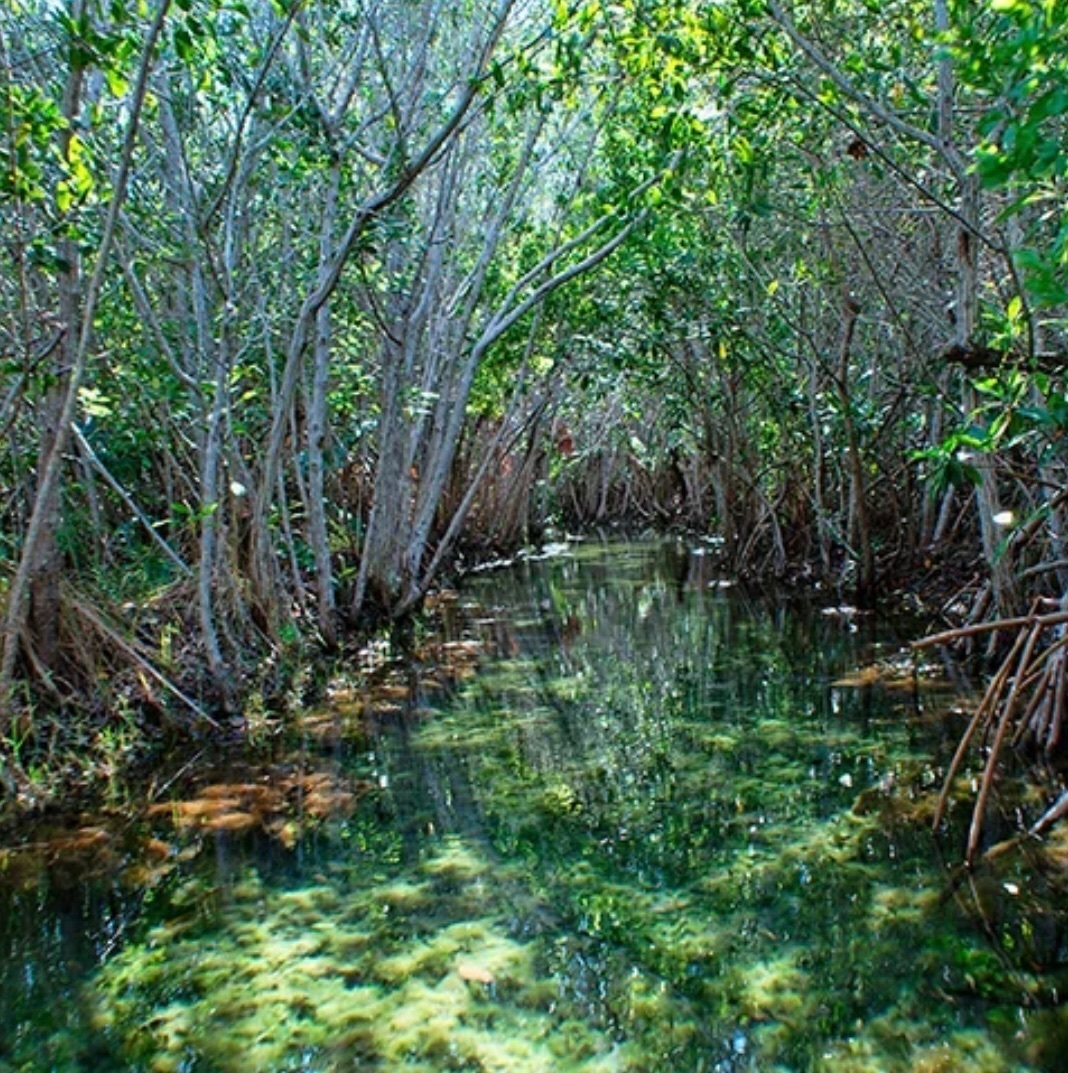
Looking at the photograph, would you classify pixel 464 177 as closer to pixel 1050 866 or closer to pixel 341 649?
pixel 341 649

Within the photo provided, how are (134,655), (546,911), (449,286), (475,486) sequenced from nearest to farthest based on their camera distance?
(546,911) < (134,655) < (449,286) < (475,486)

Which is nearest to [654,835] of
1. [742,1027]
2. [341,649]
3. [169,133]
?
[742,1027]

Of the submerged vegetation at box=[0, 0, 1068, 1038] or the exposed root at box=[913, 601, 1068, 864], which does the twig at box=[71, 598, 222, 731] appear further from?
the exposed root at box=[913, 601, 1068, 864]

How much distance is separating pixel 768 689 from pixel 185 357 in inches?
183

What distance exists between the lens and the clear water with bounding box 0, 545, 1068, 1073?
9.83 ft

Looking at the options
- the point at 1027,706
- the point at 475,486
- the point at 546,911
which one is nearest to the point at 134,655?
the point at 546,911

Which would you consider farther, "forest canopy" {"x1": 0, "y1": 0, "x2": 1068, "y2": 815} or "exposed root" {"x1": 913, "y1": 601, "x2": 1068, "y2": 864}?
"forest canopy" {"x1": 0, "y1": 0, "x2": 1068, "y2": 815}

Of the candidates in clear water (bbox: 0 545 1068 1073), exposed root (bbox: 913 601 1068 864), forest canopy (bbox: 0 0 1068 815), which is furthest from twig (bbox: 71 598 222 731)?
exposed root (bbox: 913 601 1068 864)

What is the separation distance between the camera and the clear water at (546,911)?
2996 mm

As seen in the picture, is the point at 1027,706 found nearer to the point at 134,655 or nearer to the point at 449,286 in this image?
the point at 134,655

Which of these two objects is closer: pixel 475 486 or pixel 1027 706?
pixel 1027 706

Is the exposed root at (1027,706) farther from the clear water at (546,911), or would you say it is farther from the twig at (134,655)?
the twig at (134,655)

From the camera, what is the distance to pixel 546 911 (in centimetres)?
385

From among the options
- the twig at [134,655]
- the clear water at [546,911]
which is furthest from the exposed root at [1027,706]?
the twig at [134,655]
